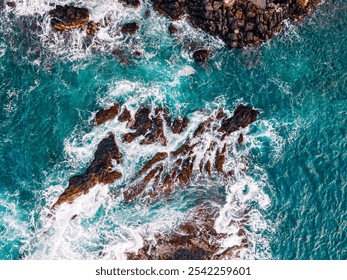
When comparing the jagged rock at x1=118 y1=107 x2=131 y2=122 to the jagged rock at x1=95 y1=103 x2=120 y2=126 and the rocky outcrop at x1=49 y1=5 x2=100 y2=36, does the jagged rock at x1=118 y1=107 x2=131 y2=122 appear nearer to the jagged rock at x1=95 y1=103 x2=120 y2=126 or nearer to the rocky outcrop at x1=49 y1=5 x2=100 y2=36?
the jagged rock at x1=95 y1=103 x2=120 y2=126

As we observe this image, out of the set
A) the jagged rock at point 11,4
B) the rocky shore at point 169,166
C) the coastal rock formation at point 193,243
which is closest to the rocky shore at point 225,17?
the jagged rock at point 11,4

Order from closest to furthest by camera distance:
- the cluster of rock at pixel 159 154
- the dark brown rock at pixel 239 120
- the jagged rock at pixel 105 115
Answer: the cluster of rock at pixel 159 154 < the dark brown rock at pixel 239 120 < the jagged rock at pixel 105 115

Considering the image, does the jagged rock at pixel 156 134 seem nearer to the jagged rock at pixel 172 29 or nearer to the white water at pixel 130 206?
the white water at pixel 130 206

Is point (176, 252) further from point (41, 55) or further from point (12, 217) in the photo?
point (41, 55)

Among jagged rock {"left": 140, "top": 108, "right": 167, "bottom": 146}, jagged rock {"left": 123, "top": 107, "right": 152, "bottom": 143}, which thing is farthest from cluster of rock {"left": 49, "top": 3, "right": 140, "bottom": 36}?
jagged rock {"left": 140, "top": 108, "right": 167, "bottom": 146}

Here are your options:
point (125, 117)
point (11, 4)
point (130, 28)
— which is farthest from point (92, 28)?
point (125, 117)

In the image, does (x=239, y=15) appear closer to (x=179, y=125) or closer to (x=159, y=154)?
(x=179, y=125)
